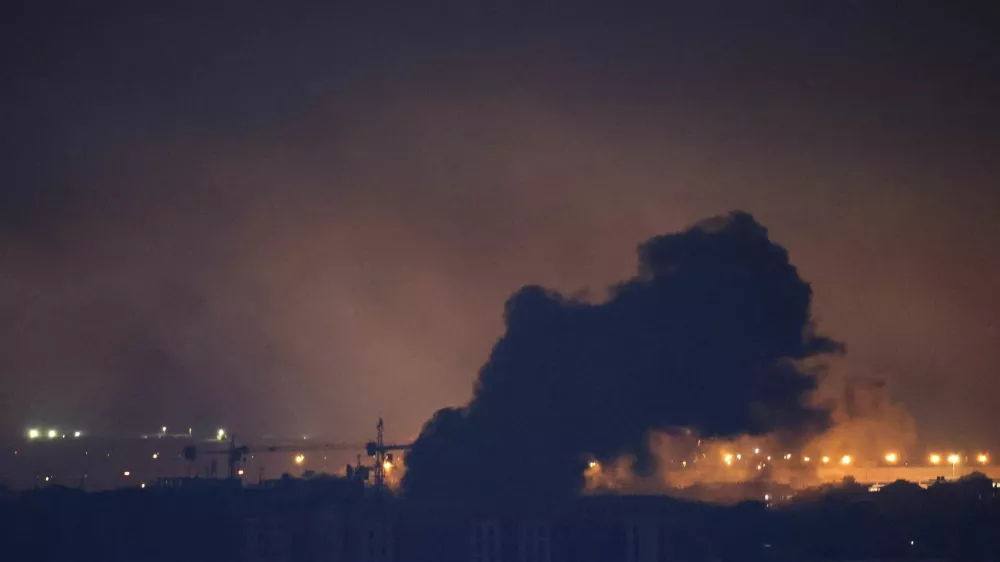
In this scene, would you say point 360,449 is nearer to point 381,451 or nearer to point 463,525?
point 381,451

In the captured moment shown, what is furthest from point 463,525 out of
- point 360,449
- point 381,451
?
point 360,449

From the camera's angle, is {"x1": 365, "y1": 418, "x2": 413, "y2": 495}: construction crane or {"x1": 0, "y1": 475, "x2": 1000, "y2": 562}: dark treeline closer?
{"x1": 0, "y1": 475, "x2": 1000, "y2": 562}: dark treeline

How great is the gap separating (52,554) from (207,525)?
15283 mm

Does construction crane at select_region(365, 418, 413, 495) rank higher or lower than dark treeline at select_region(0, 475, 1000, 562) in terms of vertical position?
higher

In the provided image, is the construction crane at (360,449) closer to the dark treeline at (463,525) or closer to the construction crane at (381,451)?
the construction crane at (381,451)

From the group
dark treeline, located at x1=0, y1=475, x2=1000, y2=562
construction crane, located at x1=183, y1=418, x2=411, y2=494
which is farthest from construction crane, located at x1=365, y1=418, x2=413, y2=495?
dark treeline, located at x1=0, y1=475, x2=1000, y2=562

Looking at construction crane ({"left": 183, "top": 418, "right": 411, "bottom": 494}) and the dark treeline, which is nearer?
the dark treeline

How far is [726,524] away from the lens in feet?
398

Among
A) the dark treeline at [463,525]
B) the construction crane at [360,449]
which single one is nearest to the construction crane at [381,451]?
the construction crane at [360,449]

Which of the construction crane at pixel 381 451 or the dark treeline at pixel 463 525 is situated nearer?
the dark treeline at pixel 463 525

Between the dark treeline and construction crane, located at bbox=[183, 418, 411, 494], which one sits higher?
construction crane, located at bbox=[183, 418, 411, 494]

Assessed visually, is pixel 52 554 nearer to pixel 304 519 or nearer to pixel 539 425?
pixel 304 519

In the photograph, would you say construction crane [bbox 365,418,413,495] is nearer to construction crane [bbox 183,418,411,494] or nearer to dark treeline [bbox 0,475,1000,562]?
construction crane [bbox 183,418,411,494]

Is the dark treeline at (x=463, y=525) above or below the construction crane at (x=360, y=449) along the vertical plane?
below
